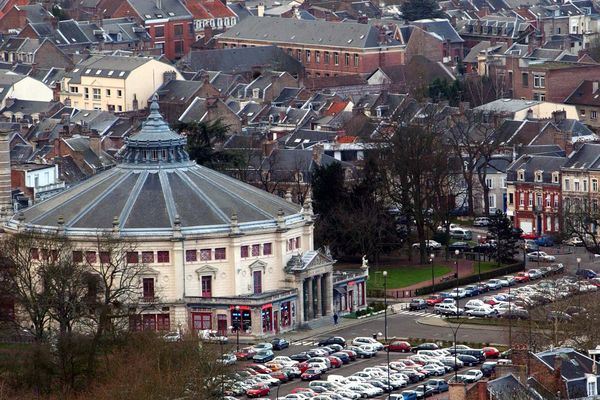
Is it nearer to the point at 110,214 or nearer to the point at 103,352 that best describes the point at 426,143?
the point at 110,214

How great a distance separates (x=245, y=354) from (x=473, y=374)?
559 inches

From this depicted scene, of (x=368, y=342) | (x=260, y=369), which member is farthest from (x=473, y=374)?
(x=368, y=342)

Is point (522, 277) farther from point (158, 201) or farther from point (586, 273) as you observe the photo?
point (158, 201)

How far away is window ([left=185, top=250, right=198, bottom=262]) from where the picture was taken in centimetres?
16650

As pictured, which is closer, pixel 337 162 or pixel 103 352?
pixel 103 352

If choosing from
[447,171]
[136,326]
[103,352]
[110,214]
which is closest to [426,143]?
[447,171]

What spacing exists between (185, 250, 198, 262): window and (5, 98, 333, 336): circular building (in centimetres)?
6

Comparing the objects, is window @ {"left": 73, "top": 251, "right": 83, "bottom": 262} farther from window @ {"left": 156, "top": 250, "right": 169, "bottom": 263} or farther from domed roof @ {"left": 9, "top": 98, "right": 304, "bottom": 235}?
window @ {"left": 156, "top": 250, "right": 169, "bottom": 263}

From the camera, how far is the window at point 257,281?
16875 centimetres

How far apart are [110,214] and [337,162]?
2777 cm

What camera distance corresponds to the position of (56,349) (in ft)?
456

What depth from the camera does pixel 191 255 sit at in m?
167

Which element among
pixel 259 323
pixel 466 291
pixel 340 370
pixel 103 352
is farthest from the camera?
pixel 466 291

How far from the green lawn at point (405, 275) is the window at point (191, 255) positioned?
51.0 ft
